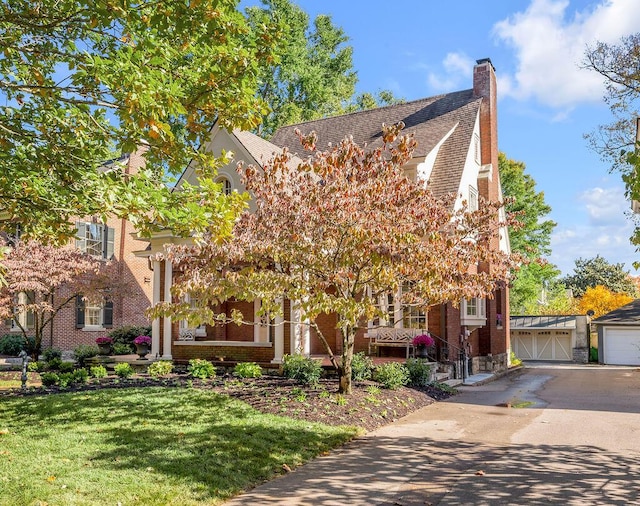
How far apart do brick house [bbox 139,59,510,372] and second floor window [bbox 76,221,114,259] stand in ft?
24.2

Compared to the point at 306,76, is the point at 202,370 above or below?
below

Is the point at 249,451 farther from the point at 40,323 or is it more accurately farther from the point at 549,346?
the point at 549,346

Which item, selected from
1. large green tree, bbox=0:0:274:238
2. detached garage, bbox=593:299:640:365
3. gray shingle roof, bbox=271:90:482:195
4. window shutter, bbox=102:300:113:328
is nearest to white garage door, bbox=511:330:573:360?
detached garage, bbox=593:299:640:365

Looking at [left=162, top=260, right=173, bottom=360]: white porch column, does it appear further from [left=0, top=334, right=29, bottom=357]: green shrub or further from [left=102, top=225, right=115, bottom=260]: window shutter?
[left=0, top=334, right=29, bottom=357]: green shrub

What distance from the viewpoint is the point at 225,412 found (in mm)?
10227

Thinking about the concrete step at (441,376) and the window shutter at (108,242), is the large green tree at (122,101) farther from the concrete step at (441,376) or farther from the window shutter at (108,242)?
the window shutter at (108,242)

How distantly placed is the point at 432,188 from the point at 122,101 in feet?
49.0

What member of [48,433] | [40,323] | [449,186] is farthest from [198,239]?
[40,323]

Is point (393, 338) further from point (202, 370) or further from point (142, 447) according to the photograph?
point (142, 447)

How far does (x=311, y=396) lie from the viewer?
11.9 meters

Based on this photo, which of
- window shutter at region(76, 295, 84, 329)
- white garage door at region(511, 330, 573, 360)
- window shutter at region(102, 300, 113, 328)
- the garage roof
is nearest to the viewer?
window shutter at region(76, 295, 84, 329)

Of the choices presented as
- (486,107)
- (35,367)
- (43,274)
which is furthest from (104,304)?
(486,107)

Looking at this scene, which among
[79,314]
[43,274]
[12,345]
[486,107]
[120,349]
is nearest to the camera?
[43,274]

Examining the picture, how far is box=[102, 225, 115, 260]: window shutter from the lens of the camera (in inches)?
1043
